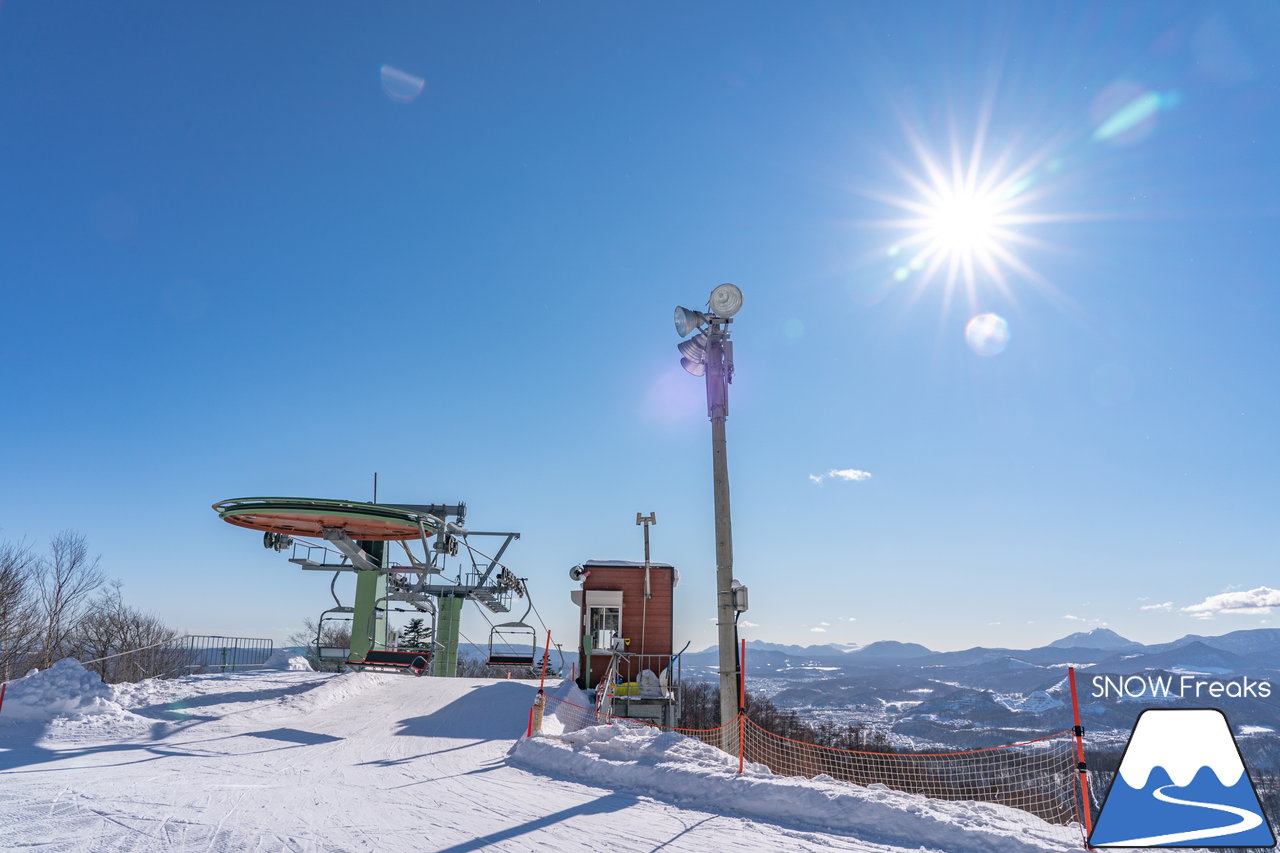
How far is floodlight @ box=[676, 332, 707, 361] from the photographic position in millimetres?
13117

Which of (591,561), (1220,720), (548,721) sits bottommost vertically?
(548,721)

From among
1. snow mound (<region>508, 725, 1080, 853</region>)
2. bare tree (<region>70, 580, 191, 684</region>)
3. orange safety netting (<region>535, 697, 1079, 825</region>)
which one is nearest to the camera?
snow mound (<region>508, 725, 1080, 853</region>)

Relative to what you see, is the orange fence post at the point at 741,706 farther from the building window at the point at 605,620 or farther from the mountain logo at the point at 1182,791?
the building window at the point at 605,620

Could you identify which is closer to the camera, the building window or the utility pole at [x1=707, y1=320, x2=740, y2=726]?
the utility pole at [x1=707, y1=320, x2=740, y2=726]

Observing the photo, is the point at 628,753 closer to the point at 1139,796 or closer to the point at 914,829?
the point at 914,829

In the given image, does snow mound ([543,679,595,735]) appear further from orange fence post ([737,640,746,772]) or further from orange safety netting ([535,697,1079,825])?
orange fence post ([737,640,746,772])

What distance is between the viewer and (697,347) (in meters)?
13.1

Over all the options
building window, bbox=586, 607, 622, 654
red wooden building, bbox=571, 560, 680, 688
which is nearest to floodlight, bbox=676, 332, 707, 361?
red wooden building, bbox=571, 560, 680, 688

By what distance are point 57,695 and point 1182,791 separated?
719 inches

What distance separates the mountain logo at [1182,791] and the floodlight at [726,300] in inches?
334

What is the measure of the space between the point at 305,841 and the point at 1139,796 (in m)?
7.79

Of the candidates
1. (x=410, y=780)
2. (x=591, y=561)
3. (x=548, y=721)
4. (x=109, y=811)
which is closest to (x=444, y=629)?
Result: (x=591, y=561)

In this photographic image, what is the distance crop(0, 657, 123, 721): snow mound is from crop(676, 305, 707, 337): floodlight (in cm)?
1369

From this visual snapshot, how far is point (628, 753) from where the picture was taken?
34.7ft
